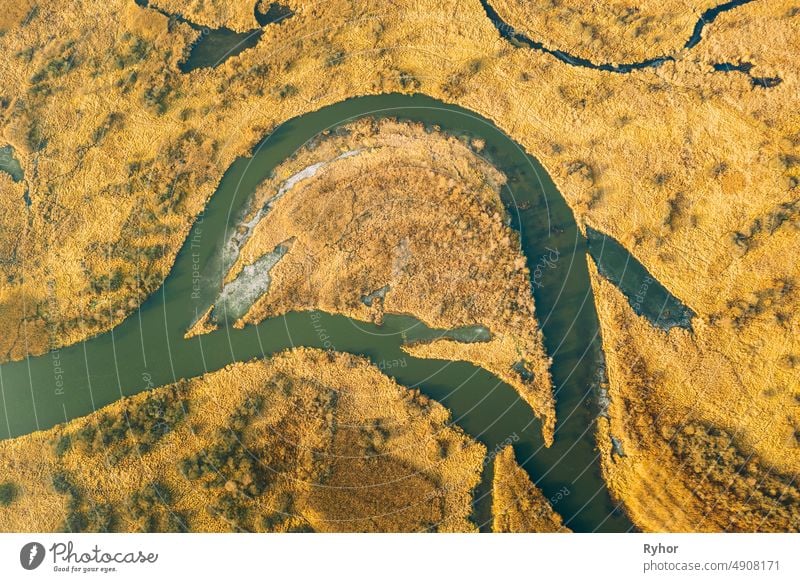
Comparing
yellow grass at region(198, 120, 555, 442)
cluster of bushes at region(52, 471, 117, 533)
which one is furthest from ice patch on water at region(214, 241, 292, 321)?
cluster of bushes at region(52, 471, 117, 533)

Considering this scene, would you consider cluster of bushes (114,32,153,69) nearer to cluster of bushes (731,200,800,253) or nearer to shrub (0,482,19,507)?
shrub (0,482,19,507)

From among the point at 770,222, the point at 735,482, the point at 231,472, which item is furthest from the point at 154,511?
the point at 770,222

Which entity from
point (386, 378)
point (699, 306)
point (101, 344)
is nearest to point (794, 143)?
point (699, 306)

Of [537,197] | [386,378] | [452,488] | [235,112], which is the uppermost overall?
[235,112]
